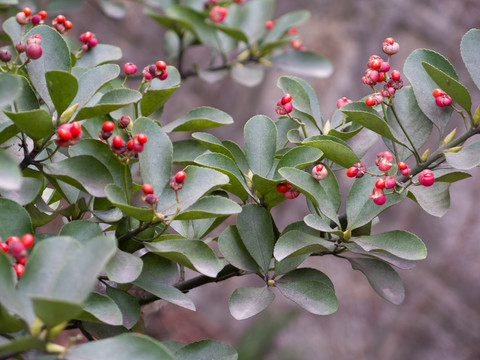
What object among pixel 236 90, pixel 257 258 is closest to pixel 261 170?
pixel 257 258

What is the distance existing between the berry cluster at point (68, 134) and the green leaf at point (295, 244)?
0.29m

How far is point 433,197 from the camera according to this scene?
2.78 ft

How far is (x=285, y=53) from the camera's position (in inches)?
68.6

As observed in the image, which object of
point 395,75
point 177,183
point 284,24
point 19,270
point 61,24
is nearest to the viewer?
point 19,270

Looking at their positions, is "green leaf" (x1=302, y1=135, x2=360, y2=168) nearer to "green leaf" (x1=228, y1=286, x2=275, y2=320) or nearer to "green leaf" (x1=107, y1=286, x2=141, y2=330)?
"green leaf" (x1=228, y1=286, x2=275, y2=320)

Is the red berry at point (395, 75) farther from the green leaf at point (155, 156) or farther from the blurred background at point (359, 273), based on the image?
the blurred background at point (359, 273)

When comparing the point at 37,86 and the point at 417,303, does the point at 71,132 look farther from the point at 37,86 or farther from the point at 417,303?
the point at 417,303

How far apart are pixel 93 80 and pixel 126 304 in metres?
0.30

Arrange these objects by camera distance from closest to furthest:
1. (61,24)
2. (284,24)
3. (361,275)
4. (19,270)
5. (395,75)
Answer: (19,270) < (395,75) < (61,24) < (284,24) < (361,275)

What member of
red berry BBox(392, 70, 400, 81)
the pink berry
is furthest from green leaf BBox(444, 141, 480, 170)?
red berry BBox(392, 70, 400, 81)

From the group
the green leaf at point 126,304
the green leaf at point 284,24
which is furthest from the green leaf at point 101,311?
the green leaf at point 284,24

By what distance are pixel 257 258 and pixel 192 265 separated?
0.14 m

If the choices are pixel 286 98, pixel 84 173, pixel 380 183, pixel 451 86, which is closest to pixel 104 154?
pixel 84 173

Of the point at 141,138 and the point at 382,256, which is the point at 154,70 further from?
the point at 382,256
